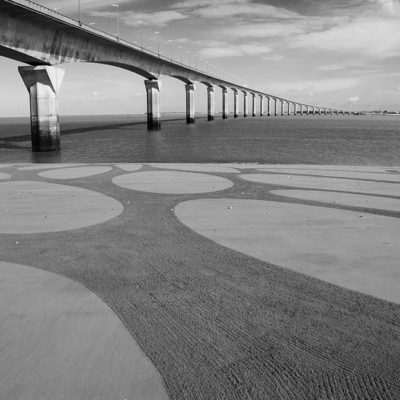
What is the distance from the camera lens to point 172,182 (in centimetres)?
1678

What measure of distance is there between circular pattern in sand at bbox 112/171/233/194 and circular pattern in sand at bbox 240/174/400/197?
1.79 m

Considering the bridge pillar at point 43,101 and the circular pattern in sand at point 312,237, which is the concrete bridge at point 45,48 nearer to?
the bridge pillar at point 43,101

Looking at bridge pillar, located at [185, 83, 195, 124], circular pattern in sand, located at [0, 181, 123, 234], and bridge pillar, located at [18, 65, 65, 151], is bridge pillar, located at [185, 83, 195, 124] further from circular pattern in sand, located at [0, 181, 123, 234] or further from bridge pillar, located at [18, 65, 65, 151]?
circular pattern in sand, located at [0, 181, 123, 234]

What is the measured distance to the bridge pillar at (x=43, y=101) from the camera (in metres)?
42.4

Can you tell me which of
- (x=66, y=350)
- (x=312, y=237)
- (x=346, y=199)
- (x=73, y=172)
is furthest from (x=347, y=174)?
(x=66, y=350)

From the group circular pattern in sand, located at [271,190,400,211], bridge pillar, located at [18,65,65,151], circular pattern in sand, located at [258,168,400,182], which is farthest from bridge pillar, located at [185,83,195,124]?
circular pattern in sand, located at [271,190,400,211]

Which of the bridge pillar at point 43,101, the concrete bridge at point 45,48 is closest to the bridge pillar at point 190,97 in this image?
the concrete bridge at point 45,48

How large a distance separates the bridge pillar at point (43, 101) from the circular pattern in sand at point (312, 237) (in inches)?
1394

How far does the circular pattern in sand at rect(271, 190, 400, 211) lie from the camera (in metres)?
12.3

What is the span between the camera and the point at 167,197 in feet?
44.4

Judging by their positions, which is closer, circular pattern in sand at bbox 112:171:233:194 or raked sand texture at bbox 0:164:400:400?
raked sand texture at bbox 0:164:400:400

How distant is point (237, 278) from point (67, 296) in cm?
260

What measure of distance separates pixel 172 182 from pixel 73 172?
5.89 meters

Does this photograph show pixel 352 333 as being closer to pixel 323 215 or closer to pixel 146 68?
pixel 323 215
